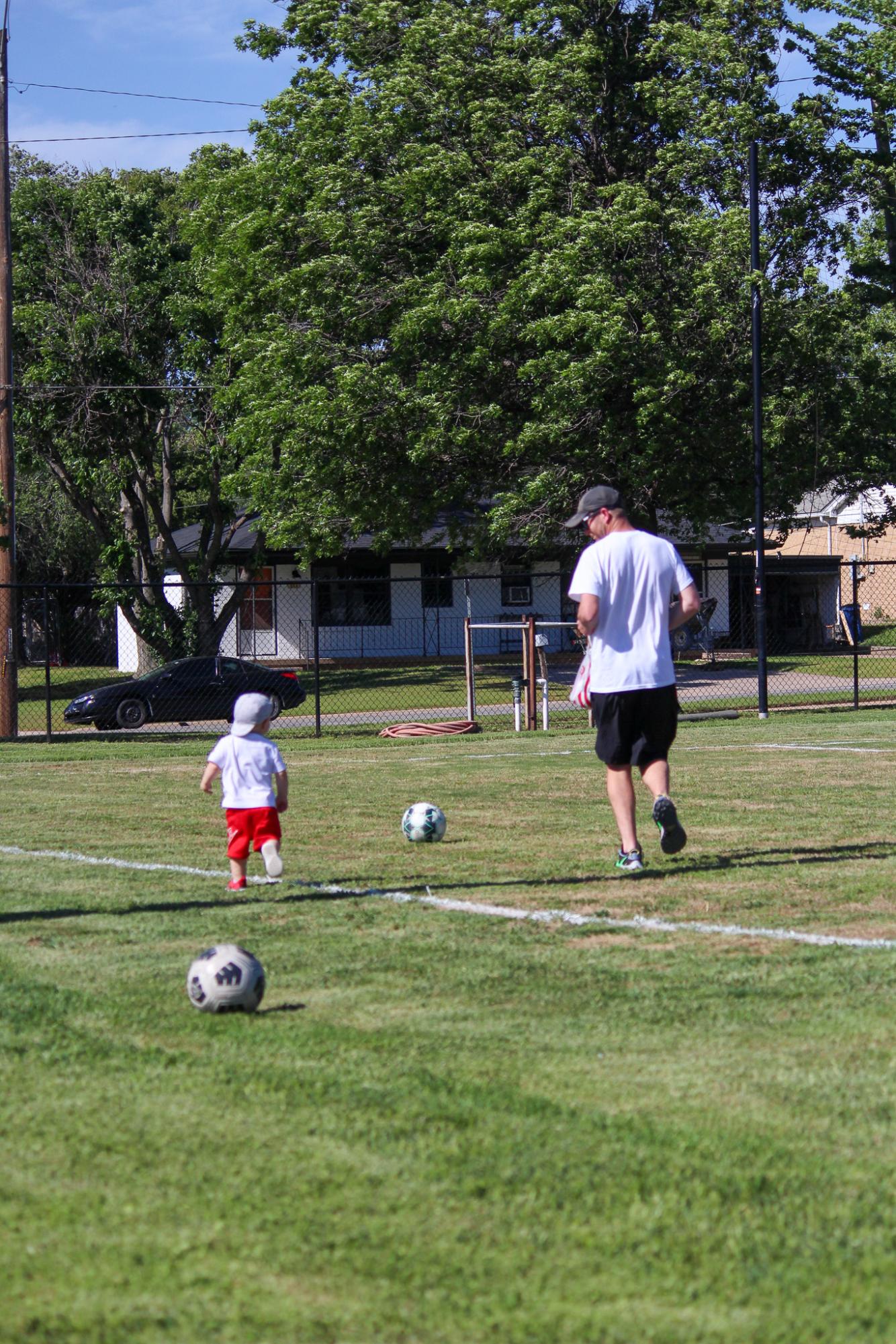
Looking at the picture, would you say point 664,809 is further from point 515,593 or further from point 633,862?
point 515,593

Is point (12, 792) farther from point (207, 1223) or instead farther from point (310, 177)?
point (310, 177)

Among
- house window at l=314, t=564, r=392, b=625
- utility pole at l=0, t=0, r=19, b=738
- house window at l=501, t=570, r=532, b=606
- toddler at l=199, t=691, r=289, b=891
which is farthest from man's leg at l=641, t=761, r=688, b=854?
house window at l=501, t=570, r=532, b=606

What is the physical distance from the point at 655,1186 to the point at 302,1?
31.9 m

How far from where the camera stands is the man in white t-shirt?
25.3 ft

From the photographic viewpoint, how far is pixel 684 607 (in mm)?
7727

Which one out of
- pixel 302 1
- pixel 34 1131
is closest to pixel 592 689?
pixel 34 1131

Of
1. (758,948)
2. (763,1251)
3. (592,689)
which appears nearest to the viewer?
(763,1251)

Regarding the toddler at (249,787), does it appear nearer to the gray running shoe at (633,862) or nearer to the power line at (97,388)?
the gray running shoe at (633,862)

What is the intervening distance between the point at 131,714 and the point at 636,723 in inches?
812

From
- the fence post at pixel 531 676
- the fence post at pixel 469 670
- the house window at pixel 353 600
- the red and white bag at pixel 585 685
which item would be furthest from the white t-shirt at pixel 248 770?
the house window at pixel 353 600

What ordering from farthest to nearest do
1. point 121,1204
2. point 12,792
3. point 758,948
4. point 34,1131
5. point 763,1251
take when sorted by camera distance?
point 12,792 → point 758,948 → point 34,1131 → point 121,1204 → point 763,1251

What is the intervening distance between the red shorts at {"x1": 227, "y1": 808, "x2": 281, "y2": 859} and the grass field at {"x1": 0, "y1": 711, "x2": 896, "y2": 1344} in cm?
29

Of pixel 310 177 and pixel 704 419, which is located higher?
pixel 310 177

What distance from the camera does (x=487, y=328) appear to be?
2692 cm
